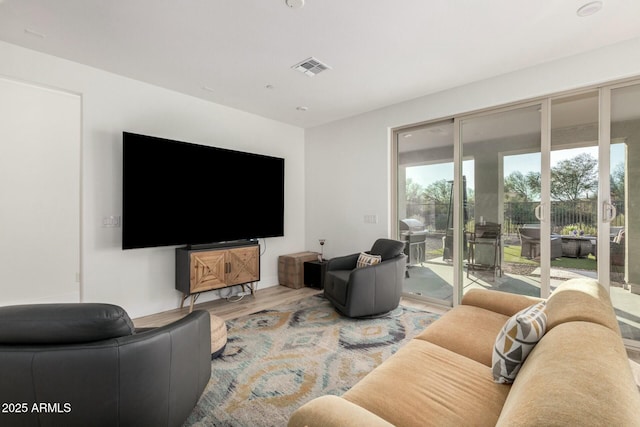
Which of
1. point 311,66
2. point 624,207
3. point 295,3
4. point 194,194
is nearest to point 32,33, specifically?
point 194,194

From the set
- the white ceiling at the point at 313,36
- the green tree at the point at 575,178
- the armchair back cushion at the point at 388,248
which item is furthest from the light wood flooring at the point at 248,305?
the white ceiling at the point at 313,36

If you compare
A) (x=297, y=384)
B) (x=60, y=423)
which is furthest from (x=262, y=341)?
(x=60, y=423)

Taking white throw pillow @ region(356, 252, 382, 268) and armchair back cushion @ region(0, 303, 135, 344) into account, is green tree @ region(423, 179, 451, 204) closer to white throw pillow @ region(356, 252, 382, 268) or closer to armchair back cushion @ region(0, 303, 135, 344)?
white throw pillow @ region(356, 252, 382, 268)

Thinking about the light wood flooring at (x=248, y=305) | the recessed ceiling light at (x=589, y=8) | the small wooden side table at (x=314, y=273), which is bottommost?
the light wood flooring at (x=248, y=305)

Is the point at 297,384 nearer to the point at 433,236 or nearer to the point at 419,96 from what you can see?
the point at 433,236

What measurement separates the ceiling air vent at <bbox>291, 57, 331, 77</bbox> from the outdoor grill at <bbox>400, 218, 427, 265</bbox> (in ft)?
7.80

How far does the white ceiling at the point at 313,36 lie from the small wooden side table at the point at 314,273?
2.64 metres

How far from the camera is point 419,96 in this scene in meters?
3.83

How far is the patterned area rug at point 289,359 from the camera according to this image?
183 centimetres

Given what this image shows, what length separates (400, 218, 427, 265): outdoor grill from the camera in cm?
411

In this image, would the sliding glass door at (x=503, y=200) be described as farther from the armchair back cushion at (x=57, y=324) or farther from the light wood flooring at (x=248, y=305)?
the armchair back cushion at (x=57, y=324)

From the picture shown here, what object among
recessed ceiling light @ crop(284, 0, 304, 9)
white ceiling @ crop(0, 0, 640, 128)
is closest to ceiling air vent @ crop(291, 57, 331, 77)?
white ceiling @ crop(0, 0, 640, 128)

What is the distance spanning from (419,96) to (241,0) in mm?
2596

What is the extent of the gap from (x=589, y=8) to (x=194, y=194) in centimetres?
408
